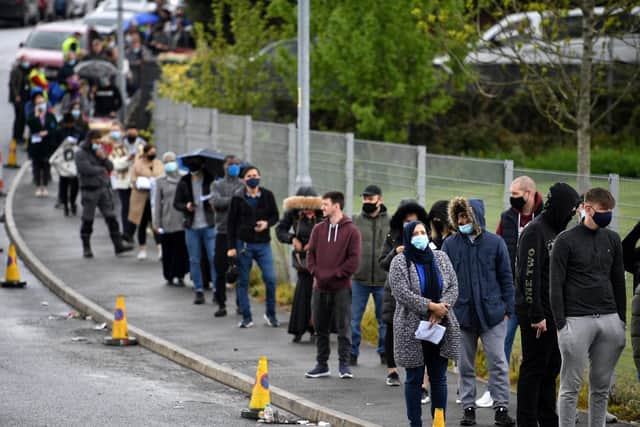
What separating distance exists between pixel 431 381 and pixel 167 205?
30.8 ft

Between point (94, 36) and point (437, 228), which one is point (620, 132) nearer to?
point (94, 36)

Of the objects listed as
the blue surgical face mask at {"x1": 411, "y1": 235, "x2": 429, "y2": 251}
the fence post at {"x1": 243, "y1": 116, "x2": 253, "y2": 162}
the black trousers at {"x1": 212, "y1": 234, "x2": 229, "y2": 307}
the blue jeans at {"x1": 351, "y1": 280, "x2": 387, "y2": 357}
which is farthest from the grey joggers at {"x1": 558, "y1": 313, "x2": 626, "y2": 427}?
the fence post at {"x1": 243, "y1": 116, "x2": 253, "y2": 162}

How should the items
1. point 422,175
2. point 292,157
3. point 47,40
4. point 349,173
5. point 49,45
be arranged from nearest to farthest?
1. point 422,175
2. point 349,173
3. point 292,157
4. point 49,45
5. point 47,40

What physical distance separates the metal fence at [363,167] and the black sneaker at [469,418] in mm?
2260

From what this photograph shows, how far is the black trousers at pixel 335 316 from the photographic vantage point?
13922mm

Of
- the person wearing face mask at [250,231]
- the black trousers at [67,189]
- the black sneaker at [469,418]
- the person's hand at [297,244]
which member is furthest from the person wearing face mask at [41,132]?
the black sneaker at [469,418]

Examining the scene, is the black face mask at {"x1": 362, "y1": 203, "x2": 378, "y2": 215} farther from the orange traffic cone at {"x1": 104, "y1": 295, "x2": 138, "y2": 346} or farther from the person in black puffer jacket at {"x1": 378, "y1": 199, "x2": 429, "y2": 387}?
the orange traffic cone at {"x1": 104, "y1": 295, "x2": 138, "y2": 346}

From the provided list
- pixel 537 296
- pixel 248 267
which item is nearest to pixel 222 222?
pixel 248 267

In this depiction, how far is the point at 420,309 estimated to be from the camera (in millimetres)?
10852

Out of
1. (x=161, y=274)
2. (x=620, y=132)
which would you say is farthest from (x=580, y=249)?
(x=620, y=132)

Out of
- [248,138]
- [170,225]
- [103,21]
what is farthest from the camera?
[103,21]

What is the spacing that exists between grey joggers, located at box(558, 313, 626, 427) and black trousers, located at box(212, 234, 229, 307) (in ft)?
25.5

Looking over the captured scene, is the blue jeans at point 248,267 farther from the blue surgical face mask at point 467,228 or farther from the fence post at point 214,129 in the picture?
the fence post at point 214,129

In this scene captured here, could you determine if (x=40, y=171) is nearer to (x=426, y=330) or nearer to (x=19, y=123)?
(x=19, y=123)
